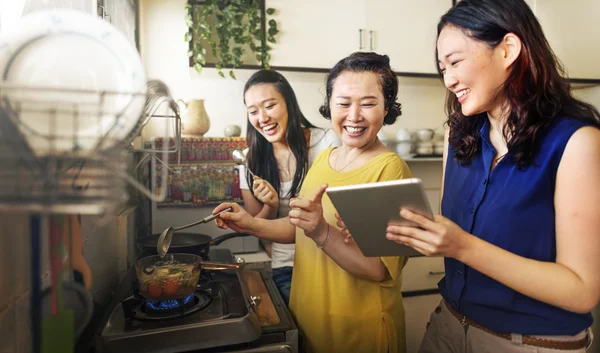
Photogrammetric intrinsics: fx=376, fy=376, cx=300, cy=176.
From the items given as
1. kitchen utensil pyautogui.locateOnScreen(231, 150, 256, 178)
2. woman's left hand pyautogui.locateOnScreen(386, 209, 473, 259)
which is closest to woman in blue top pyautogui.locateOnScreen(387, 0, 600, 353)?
woman's left hand pyautogui.locateOnScreen(386, 209, 473, 259)

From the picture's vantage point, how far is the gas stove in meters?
0.71

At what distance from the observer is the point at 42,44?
1.16ft

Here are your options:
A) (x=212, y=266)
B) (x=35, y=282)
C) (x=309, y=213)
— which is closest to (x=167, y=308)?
(x=212, y=266)

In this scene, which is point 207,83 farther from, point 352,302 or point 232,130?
point 352,302

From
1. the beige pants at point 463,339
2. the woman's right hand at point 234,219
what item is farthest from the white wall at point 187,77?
the beige pants at point 463,339

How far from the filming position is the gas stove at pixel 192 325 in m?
0.71

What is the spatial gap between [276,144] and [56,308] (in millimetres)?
810

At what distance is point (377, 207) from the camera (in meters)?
0.65

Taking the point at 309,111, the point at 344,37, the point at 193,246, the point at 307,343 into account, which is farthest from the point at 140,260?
the point at 344,37

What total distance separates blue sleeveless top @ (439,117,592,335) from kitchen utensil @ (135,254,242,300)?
0.59m

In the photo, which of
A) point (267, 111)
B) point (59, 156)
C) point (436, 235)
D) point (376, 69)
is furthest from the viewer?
point (267, 111)

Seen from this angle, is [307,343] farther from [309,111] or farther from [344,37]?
[344,37]

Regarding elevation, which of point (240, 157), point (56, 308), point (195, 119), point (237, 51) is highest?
point (237, 51)

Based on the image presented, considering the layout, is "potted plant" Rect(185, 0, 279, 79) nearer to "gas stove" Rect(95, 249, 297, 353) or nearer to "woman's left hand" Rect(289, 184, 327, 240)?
"woman's left hand" Rect(289, 184, 327, 240)
